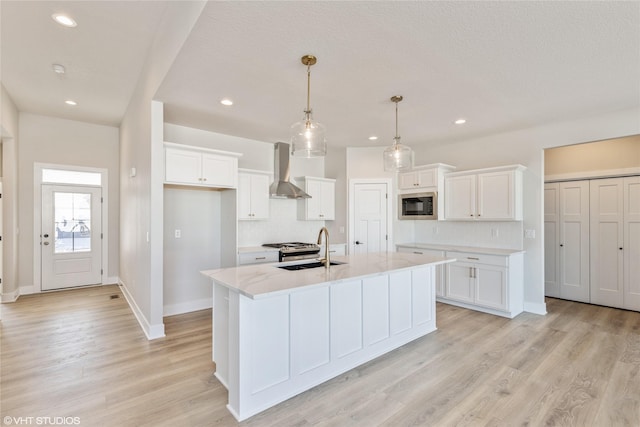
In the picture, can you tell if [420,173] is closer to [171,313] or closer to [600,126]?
[600,126]

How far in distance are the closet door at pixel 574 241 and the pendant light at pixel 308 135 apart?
4.45 metres

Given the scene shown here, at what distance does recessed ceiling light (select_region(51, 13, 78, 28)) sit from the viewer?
258 cm

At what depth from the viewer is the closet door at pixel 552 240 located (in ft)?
16.1

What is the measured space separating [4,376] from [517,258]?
563 cm

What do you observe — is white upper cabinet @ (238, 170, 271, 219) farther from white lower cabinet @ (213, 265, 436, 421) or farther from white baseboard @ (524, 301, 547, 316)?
white baseboard @ (524, 301, 547, 316)

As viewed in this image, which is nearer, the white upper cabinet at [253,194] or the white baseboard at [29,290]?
the white upper cabinet at [253,194]

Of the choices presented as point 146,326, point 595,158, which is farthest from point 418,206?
point 146,326

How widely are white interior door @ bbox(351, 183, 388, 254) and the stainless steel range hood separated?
1.01 m

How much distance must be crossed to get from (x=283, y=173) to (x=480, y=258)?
3.30 meters

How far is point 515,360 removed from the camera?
112 inches

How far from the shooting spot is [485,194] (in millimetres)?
4469

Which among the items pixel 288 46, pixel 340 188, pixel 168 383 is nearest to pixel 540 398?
pixel 168 383

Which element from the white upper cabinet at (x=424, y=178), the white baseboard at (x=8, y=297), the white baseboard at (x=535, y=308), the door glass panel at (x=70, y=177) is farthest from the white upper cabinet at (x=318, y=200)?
the white baseboard at (x=8, y=297)

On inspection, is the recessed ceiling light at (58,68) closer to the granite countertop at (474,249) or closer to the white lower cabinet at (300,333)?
the white lower cabinet at (300,333)
